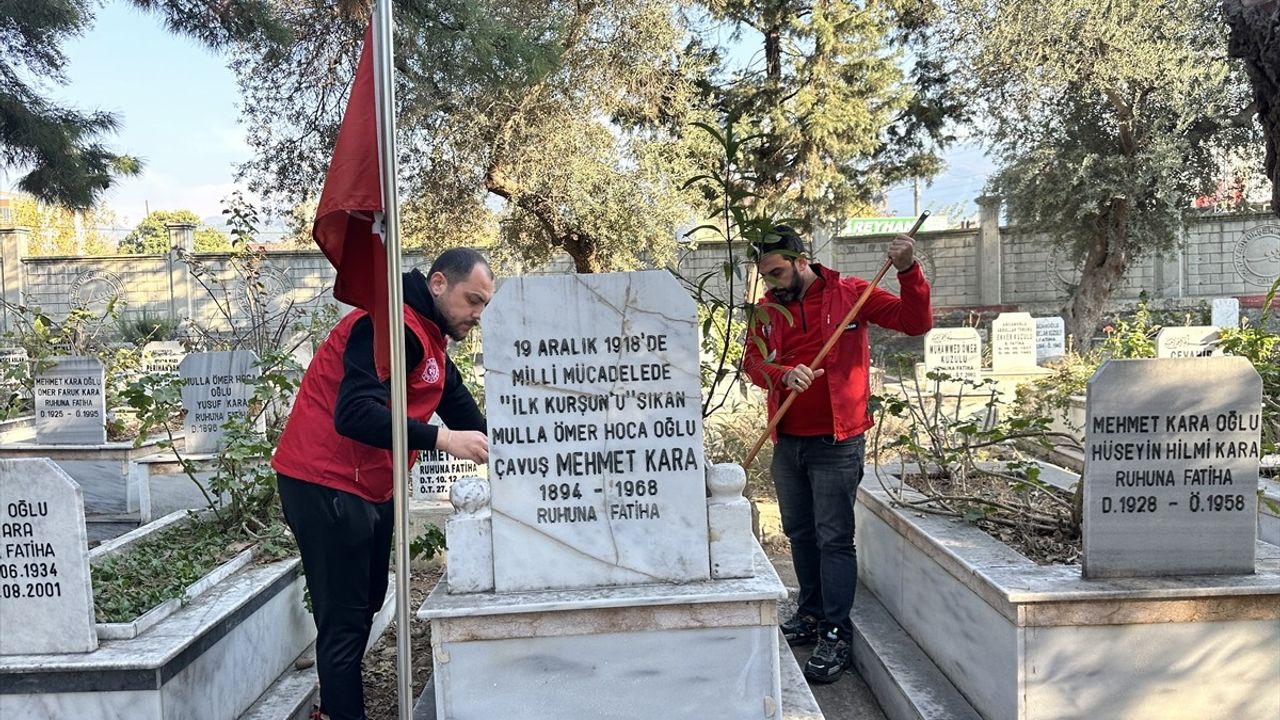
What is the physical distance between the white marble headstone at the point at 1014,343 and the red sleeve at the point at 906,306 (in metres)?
9.45

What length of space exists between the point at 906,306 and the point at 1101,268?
55.6ft

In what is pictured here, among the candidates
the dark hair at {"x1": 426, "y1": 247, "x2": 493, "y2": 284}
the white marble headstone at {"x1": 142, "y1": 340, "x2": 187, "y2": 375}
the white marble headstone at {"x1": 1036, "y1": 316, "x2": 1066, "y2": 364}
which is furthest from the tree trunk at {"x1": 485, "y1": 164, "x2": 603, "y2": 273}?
the dark hair at {"x1": 426, "y1": 247, "x2": 493, "y2": 284}

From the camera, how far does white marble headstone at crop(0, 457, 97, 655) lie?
2.43m

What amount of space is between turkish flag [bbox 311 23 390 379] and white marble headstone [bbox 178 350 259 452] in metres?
4.51

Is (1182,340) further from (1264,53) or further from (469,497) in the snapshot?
(469,497)

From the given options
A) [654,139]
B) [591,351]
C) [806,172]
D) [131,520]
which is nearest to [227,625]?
[591,351]

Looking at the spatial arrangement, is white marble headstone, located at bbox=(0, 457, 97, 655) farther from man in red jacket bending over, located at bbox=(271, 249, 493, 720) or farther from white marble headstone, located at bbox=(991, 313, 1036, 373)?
white marble headstone, located at bbox=(991, 313, 1036, 373)

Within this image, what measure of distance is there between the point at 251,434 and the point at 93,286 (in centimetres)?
2438

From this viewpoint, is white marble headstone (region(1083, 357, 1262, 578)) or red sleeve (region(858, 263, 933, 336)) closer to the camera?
white marble headstone (region(1083, 357, 1262, 578))

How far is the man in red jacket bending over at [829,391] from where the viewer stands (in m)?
3.28

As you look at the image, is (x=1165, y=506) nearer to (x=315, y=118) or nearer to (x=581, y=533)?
(x=581, y=533)

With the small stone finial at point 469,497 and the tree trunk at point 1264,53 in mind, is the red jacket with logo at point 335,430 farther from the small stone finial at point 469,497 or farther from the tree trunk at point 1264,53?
the tree trunk at point 1264,53

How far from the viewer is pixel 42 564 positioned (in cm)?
245

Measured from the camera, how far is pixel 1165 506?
2686 mm
